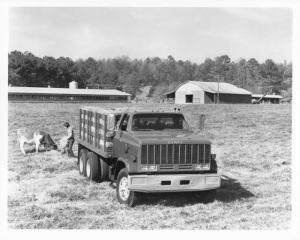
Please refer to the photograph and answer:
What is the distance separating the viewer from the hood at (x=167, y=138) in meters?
9.49

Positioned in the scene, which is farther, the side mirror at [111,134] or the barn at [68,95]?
the barn at [68,95]

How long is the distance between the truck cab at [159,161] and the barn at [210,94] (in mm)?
31788

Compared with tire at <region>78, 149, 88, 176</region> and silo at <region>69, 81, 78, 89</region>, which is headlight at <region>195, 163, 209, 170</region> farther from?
silo at <region>69, 81, 78, 89</region>

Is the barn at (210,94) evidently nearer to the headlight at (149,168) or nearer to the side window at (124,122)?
the side window at (124,122)

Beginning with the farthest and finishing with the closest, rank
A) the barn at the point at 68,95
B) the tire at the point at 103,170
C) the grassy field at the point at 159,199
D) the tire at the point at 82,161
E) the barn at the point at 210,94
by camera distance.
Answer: the barn at the point at 210,94 → the barn at the point at 68,95 → the tire at the point at 82,161 → the tire at the point at 103,170 → the grassy field at the point at 159,199

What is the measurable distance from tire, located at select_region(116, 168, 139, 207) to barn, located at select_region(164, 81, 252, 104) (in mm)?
32362

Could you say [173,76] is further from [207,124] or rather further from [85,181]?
[85,181]

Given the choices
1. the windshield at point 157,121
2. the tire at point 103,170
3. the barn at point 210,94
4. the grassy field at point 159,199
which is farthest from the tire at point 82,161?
the barn at point 210,94

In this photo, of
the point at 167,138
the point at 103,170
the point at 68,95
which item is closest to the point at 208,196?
the point at 167,138

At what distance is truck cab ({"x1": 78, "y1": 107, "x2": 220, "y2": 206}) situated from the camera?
931cm

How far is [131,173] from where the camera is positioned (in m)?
9.59

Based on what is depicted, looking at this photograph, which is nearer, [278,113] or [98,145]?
[98,145]
